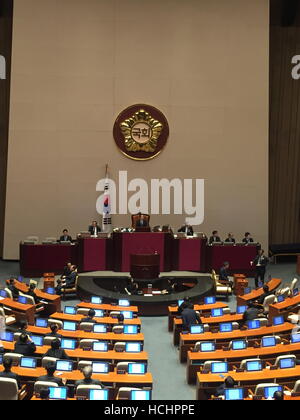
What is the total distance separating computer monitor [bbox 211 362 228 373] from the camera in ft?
34.6

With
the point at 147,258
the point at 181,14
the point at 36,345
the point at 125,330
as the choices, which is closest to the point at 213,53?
the point at 181,14

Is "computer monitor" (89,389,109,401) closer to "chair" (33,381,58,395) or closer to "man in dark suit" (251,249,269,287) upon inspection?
"chair" (33,381,58,395)

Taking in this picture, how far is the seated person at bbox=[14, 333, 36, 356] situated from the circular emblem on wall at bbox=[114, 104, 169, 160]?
1202cm

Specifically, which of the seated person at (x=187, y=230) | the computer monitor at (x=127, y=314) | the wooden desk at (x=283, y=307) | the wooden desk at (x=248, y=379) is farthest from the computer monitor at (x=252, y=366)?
the seated person at (x=187, y=230)

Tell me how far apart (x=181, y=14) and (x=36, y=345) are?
14.3 m

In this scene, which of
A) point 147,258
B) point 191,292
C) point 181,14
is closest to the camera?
point 191,292

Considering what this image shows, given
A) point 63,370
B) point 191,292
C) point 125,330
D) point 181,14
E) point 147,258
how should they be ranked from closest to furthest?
point 63,370 < point 125,330 < point 191,292 < point 147,258 < point 181,14

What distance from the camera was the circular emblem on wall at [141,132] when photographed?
72.8 ft

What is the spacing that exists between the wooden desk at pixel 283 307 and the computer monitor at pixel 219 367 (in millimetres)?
4281

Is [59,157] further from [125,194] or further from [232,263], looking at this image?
[232,263]

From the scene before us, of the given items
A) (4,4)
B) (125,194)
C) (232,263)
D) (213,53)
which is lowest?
(232,263)

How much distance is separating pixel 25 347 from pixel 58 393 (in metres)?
2.57

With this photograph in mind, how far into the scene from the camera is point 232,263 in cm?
2072

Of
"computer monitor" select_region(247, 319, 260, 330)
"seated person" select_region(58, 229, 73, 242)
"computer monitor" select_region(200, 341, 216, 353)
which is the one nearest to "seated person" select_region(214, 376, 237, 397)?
"computer monitor" select_region(200, 341, 216, 353)
